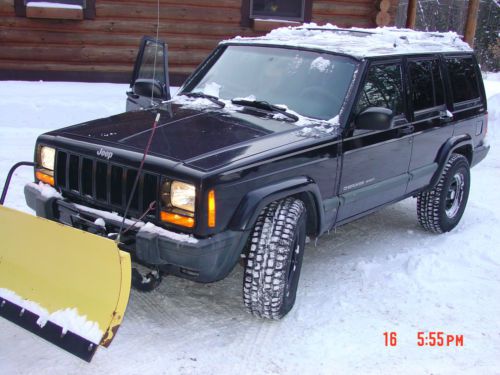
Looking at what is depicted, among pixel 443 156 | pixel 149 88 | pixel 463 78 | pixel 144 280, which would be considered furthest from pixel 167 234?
pixel 463 78

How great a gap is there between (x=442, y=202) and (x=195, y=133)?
281 centimetres

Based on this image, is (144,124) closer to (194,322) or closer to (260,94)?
(260,94)

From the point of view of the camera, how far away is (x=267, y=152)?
3387 mm

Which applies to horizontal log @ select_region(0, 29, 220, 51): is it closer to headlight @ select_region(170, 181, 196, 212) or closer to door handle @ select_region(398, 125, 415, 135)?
door handle @ select_region(398, 125, 415, 135)

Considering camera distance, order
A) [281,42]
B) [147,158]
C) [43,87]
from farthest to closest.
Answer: [43,87] < [281,42] < [147,158]

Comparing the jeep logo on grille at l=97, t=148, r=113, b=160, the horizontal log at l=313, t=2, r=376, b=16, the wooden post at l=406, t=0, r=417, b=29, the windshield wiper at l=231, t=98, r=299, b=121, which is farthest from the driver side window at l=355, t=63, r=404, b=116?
the wooden post at l=406, t=0, r=417, b=29

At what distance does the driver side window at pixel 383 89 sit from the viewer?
4184 mm

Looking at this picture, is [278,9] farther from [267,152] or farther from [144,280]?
[144,280]

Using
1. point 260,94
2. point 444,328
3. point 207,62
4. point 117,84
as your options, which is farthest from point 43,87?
point 444,328

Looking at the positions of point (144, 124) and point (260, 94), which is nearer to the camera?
point (144, 124)

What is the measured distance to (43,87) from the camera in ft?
31.7

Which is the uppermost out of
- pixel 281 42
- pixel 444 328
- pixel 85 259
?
pixel 281 42

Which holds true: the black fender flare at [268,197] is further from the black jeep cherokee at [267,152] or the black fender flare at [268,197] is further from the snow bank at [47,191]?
the snow bank at [47,191]

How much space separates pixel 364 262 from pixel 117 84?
7.35m
